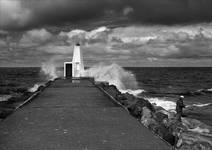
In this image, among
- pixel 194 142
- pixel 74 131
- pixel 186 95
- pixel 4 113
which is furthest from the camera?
pixel 186 95

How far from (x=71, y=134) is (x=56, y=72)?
39438 millimetres

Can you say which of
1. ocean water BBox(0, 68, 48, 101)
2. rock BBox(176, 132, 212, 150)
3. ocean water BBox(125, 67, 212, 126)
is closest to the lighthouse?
ocean water BBox(0, 68, 48, 101)

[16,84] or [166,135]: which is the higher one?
[166,135]

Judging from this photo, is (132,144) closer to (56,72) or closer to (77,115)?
(77,115)

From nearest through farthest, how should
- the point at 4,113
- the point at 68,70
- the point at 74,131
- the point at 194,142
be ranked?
1. the point at 194,142
2. the point at 74,131
3. the point at 4,113
4. the point at 68,70

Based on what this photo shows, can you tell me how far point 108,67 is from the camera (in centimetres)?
3453

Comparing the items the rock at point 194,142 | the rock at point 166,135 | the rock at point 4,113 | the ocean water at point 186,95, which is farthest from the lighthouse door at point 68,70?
the rock at point 194,142

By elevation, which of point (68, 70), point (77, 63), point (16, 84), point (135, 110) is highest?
point (77, 63)

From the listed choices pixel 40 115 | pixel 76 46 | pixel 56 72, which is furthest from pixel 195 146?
pixel 56 72

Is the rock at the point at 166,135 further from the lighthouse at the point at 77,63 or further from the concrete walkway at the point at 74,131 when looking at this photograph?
the lighthouse at the point at 77,63

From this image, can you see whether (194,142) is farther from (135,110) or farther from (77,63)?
(77,63)

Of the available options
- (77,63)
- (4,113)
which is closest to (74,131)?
(4,113)

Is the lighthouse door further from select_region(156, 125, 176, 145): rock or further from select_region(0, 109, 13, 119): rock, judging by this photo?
select_region(156, 125, 176, 145): rock

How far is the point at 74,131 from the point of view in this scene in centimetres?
610
